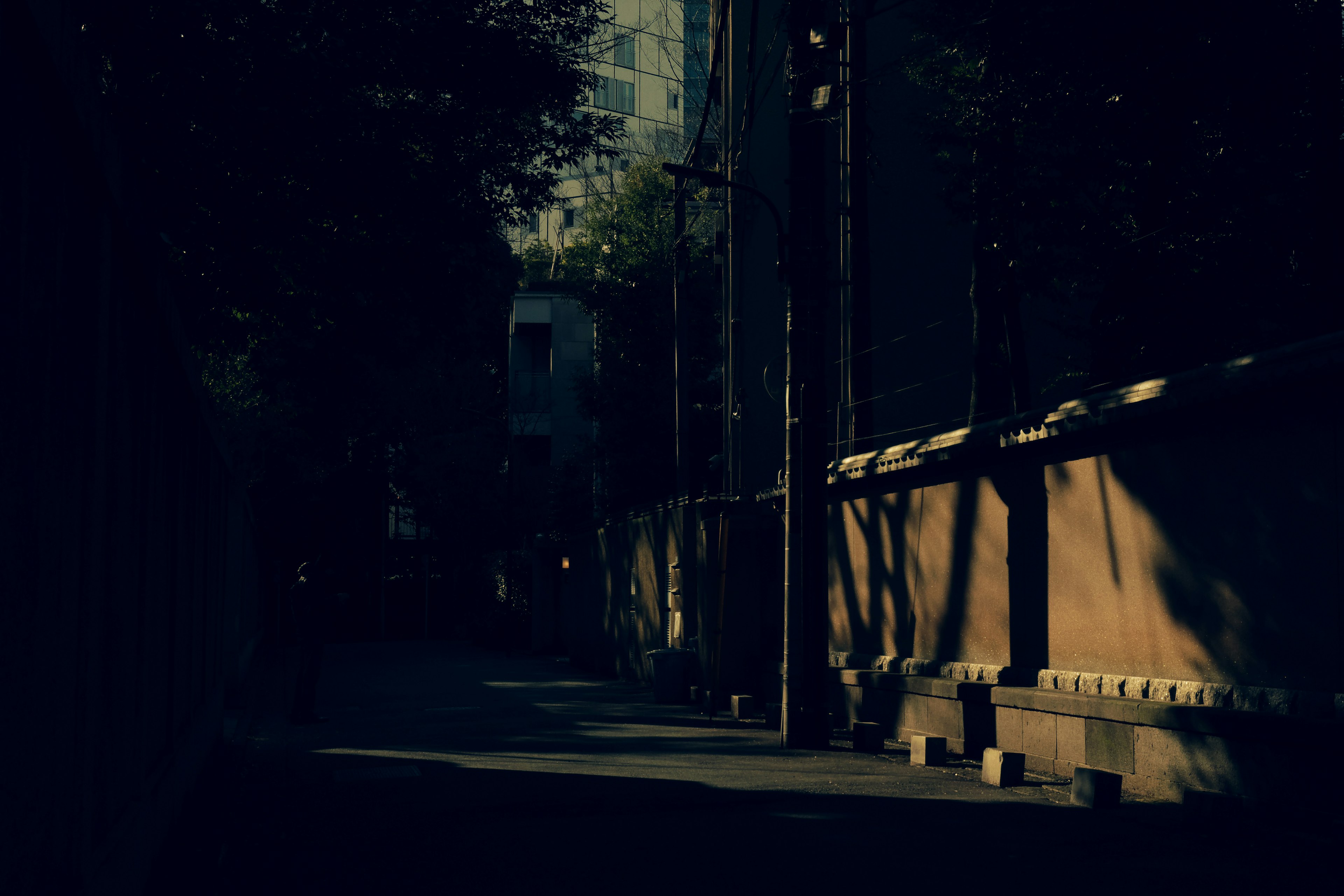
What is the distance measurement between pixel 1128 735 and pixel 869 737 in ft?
11.1

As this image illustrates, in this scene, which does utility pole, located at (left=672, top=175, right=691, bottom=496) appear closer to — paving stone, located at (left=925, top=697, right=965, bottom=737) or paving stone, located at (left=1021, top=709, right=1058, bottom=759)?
paving stone, located at (left=925, top=697, right=965, bottom=737)

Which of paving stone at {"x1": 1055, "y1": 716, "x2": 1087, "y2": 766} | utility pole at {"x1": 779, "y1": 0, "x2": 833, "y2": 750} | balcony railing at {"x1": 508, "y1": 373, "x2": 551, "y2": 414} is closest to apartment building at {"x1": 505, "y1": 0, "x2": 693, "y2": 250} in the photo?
balcony railing at {"x1": 508, "y1": 373, "x2": 551, "y2": 414}

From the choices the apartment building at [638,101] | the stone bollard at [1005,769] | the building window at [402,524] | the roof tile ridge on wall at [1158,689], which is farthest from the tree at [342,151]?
the building window at [402,524]

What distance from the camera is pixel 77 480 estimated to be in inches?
173

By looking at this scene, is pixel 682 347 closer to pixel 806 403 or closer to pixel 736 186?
pixel 736 186

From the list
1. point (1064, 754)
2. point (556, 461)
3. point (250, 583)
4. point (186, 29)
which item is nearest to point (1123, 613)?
point (1064, 754)

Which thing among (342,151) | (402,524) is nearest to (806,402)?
(342,151)

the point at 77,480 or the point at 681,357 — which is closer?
the point at 77,480

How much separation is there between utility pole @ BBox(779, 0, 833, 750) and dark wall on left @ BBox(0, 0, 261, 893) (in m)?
6.82

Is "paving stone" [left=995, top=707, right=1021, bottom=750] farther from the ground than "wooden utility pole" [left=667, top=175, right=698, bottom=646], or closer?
closer

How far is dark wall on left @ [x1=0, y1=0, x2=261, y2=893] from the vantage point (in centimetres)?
354

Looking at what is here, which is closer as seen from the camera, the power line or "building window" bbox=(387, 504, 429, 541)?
the power line

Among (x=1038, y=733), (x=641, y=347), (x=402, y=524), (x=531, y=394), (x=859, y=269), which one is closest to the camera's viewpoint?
(x=1038, y=733)

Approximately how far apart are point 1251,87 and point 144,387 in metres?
12.6
